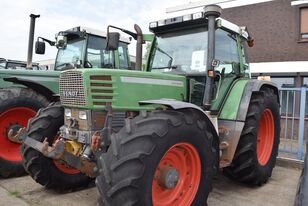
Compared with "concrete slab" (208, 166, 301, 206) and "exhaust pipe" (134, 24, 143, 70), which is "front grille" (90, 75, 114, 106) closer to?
"exhaust pipe" (134, 24, 143, 70)

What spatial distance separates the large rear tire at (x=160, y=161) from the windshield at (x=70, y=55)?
3543 millimetres

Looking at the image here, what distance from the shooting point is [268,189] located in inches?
191

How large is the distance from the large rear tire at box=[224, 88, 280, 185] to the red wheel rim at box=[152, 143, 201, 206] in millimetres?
1290

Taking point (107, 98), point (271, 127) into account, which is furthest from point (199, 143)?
point (271, 127)

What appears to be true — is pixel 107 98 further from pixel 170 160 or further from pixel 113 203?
pixel 113 203

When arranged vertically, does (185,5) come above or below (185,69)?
above

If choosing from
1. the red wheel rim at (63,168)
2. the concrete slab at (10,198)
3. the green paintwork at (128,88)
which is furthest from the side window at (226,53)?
the concrete slab at (10,198)

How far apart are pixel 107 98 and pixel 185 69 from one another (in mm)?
1391

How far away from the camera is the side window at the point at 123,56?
6.96 meters

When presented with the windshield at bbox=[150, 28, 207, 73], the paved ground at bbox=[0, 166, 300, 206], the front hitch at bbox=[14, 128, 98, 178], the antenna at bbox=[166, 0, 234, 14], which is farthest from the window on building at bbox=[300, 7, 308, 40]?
the front hitch at bbox=[14, 128, 98, 178]

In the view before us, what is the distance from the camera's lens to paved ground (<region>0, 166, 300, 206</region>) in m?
4.15

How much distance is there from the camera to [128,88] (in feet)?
12.1

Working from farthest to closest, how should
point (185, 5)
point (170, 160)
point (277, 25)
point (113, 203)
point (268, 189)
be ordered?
point (185, 5)
point (277, 25)
point (268, 189)
point (170, 160)
point (113, 203)

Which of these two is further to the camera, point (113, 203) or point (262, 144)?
point (262, 144)
